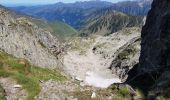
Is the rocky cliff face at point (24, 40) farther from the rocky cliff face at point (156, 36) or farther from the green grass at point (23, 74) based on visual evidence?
the green grass at point (23, 74)

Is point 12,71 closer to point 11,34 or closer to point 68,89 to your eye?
point 68,89

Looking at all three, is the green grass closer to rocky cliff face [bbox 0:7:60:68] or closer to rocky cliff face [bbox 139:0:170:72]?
rocky cliff face [bbox 139:0:170:72]

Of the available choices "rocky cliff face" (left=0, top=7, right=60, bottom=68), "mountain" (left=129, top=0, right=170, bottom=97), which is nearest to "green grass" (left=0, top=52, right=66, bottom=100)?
"mountain" (left=129, top=0, right=170, bottom=97)

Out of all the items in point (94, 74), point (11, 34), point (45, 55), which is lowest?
point (94, 74)

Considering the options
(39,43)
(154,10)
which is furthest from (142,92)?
(39,43)

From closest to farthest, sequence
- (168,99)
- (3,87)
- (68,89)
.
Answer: (168,99)
(3,87)
(68,89)

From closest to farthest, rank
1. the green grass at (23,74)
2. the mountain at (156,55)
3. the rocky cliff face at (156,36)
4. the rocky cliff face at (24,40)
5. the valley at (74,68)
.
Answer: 1. the mountain at (156,55)
2. the valley at (74,68)
3. the green grass at (23,74)
4. the rocky cliff face at (156,36)
5. the rocky cliff face at (24,40)

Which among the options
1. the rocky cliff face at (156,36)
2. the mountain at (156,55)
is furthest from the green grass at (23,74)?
the rocky cliff face at (156,36)

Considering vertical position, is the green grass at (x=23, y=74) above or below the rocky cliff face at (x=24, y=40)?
above
